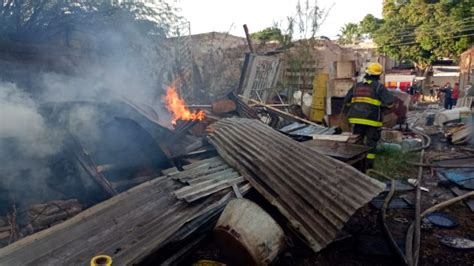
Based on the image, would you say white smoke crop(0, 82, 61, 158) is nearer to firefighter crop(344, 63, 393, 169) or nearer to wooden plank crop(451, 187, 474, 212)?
firefighter crop(344, 63, 393, 169)

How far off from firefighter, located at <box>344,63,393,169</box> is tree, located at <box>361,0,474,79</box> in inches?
1034

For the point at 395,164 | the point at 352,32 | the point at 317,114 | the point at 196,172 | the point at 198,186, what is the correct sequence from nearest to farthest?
the point at 198,186 → the point at 196,172 → the point at 395,164 → the point at 317,114 → the point at 352,32

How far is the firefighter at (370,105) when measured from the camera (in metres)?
5.96

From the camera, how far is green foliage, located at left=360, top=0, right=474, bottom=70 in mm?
26953

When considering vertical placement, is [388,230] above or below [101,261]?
below

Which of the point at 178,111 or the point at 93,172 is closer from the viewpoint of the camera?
the point at 93,172

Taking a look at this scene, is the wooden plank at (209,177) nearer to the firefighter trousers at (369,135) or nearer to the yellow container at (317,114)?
the firefighter trousers at (369,135)

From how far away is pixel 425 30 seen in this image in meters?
28.8

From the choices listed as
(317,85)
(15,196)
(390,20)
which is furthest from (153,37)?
(390,20)

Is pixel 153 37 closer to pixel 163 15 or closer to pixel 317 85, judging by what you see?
pixel 163 15

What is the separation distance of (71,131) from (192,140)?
192cm

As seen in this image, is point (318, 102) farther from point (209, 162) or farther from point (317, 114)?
point (209, 162)

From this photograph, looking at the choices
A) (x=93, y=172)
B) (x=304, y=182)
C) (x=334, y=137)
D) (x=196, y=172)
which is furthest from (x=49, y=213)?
(x=334, y=137)

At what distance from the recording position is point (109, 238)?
293 centimetres
